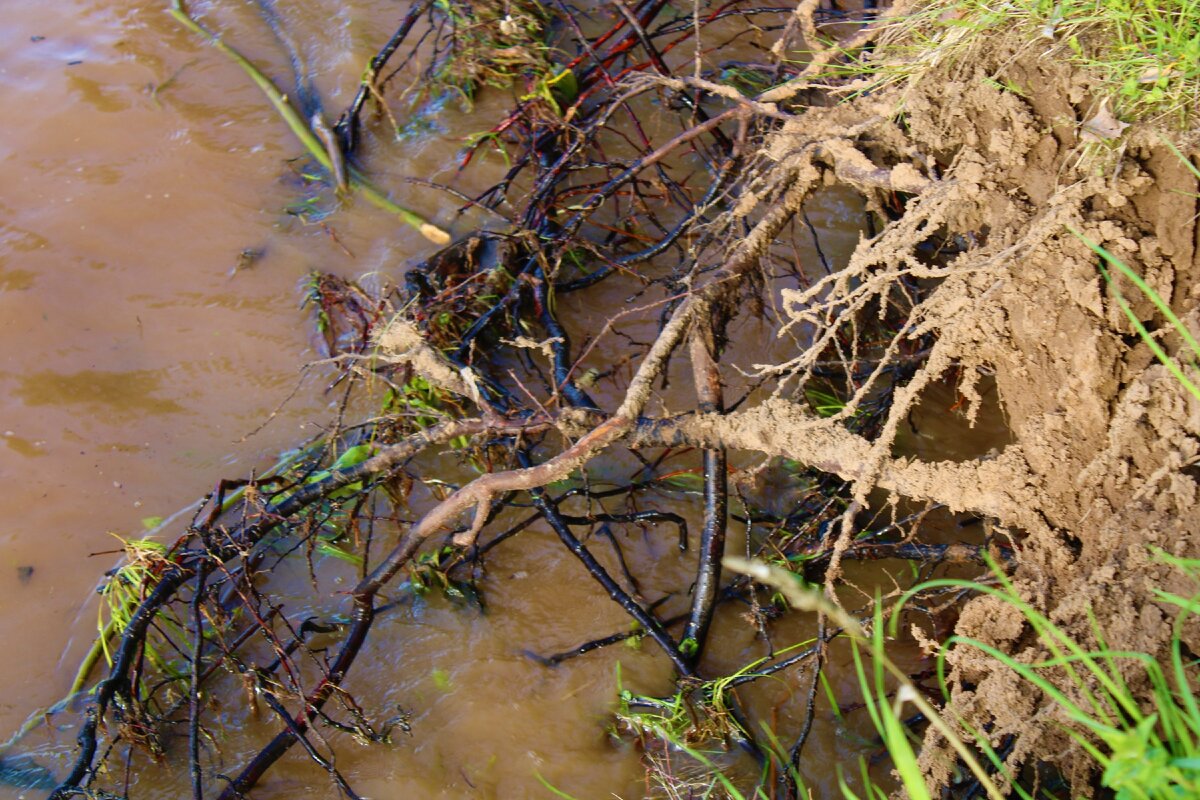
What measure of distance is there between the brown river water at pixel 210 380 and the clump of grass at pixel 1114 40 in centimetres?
139

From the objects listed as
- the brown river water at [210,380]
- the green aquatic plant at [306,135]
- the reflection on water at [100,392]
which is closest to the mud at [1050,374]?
the brown river water at [210,380]

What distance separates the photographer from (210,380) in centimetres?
321

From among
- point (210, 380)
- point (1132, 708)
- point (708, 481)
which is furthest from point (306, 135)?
point (1132, 708)

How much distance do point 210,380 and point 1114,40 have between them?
2.90 metres

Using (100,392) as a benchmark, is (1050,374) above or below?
above

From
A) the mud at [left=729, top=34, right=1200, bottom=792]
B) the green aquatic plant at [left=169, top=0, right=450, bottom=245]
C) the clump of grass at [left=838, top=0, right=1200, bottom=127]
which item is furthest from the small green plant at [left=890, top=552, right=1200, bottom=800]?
the green aquatic plant at [left=169, top=0, right=450, bottom=245]

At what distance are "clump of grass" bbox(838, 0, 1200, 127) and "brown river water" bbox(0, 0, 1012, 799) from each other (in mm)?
1385

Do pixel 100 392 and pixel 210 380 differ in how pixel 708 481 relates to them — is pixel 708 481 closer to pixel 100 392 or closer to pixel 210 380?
pixel 210 380

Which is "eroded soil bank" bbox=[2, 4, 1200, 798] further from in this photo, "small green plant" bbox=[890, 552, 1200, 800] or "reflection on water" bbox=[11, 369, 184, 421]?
"reflection on water" bbox=[11, 369, 184, 421]

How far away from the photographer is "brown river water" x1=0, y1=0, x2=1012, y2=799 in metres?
2.40

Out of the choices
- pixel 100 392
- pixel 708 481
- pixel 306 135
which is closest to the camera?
pixel 708 481

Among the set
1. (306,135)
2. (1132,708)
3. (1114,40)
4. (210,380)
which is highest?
(1114,40)

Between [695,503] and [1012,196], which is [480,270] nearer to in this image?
[695,503]

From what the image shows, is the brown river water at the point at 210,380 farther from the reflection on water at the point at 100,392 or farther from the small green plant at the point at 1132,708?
the small green plant at the point at 1132,708
